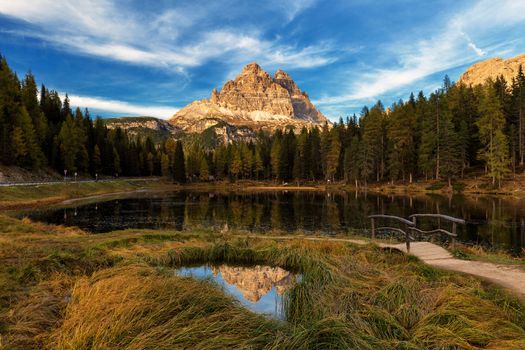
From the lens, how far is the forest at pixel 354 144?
2470 inches

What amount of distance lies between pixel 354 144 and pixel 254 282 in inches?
2885

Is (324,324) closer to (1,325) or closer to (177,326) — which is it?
(177,326)

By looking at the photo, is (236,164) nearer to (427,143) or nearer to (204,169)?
(204,169)

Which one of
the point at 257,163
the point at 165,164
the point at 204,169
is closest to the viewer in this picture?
the point at 257,163

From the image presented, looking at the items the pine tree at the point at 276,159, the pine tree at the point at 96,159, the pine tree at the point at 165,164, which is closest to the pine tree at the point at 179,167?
the pine tree at the point at 165,164

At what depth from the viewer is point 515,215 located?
31484mm

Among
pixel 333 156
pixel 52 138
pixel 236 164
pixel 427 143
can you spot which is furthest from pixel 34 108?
pixel 427 143

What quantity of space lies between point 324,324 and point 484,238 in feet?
70.2

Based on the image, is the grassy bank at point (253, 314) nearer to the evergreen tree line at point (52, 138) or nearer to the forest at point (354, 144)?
the forest at point (354, 144)

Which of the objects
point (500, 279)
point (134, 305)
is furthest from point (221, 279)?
point (500, 279)

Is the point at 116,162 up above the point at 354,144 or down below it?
below

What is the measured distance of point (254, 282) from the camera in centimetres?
1185

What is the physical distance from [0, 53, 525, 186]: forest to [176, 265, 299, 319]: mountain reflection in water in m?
57.9

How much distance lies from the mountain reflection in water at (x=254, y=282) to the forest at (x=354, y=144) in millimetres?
57909
